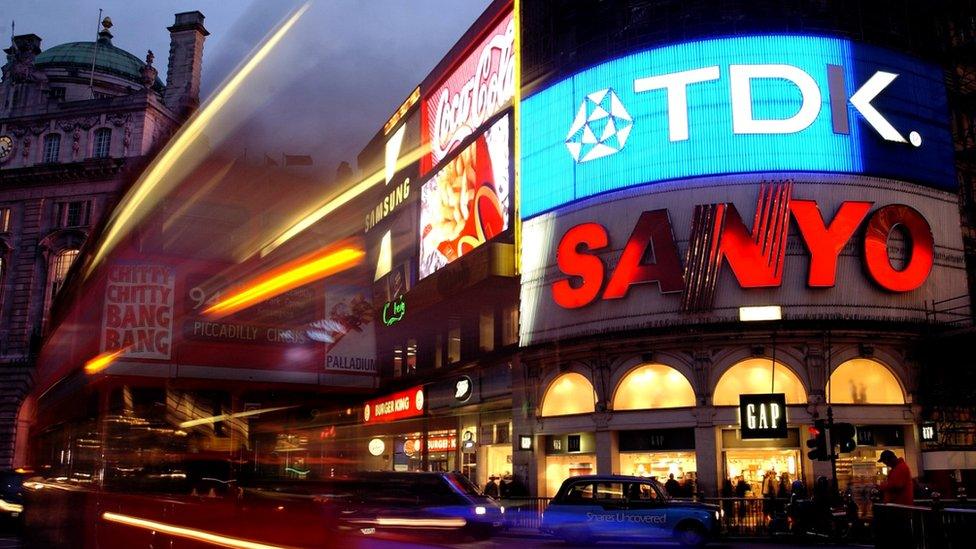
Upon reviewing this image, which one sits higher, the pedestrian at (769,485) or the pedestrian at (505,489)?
the pedestrian at (769,485)

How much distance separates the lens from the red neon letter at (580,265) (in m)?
33.1

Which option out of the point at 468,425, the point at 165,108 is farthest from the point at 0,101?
the point at 468,425

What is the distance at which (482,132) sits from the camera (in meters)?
39.4

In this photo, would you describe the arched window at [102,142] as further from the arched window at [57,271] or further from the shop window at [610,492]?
the shop window at [610,492]

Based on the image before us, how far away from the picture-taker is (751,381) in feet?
99.2

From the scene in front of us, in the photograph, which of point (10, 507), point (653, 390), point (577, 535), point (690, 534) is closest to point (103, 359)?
point (10, 507)

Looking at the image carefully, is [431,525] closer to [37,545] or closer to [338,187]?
[37,545]

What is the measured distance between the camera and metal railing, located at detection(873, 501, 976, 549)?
30.5 ft

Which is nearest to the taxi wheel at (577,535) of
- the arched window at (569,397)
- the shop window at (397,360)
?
the arched window at (569,397)

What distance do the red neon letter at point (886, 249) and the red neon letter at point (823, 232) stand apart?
769mm

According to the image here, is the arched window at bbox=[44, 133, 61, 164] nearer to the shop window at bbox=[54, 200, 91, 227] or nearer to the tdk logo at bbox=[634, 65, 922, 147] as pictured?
the shop window at bbox=[54, 200, 91, 227]

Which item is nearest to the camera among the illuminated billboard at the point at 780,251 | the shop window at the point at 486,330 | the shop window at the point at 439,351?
the illuminated billboard at the point at 780,251

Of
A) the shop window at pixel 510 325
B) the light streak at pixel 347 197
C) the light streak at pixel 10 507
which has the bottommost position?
the light streak at pixel 10 507

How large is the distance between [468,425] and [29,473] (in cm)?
2083
